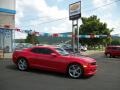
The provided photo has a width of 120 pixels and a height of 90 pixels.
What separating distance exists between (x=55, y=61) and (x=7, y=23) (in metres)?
22.8

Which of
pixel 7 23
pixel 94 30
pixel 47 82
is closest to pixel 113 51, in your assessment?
pixel 7 23

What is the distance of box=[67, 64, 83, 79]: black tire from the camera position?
13.4 metres

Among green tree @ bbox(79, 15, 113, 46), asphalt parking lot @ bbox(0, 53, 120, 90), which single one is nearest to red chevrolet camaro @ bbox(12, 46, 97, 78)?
asphalt parking lot @ bbox(0, 53, 120, 90)

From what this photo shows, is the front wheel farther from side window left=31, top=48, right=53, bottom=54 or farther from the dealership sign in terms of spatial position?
the dealership sign

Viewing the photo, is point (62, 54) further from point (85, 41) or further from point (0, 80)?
point (85, 41)

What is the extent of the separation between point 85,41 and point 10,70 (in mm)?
56323

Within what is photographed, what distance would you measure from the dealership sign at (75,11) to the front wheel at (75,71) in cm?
2042

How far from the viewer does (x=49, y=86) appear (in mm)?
10836

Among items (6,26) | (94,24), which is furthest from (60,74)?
(94,24)

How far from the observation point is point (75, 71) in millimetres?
13469

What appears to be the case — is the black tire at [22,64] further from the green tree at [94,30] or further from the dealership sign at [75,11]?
the green tree at [94,30]

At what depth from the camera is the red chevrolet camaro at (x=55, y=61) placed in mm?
13462

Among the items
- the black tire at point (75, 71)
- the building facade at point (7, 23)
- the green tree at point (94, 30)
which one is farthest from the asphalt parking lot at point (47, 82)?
the green tree at point (94, 30)

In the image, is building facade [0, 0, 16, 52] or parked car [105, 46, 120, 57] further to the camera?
parked car [105, 46, 120, 57]
